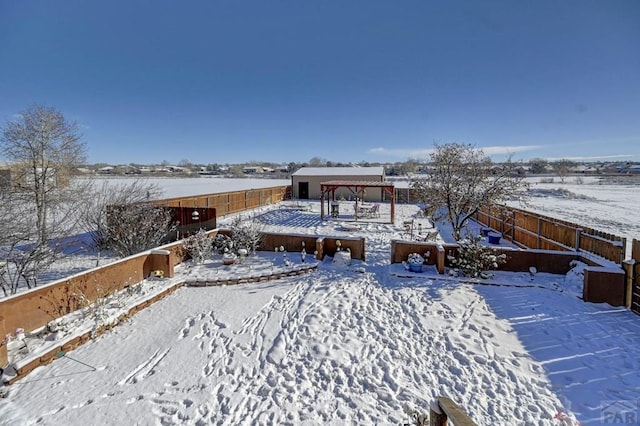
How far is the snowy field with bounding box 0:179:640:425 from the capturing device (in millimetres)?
3816

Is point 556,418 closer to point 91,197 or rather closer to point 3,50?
point 91,197

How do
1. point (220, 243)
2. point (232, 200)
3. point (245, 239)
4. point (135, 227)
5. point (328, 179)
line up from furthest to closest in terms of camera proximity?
point (328, 179)
point (232, 200)
point (220, 243)
point (245, 239)
point (135, 227)

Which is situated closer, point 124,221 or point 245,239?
point 124,221

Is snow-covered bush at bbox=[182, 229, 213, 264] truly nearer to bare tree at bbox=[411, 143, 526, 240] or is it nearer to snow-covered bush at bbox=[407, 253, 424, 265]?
snow-covered bush at bbox=[407, 253, 424, 265]

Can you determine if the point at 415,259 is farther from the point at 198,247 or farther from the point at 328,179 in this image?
the point at 328,179

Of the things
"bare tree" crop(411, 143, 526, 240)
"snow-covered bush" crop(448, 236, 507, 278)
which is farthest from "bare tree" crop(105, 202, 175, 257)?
"bare tree" crop(411, 143, 526, 240)

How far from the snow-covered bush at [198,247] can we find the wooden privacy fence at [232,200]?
4841 millimetres

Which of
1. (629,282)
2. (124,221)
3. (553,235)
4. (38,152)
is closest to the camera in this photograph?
(629,282)

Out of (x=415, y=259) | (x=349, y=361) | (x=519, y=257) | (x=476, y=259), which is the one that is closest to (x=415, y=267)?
(x=415, y=259)

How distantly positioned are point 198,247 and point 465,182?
9.48m

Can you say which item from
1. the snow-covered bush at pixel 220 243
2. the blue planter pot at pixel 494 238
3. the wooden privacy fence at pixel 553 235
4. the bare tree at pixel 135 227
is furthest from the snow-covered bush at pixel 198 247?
the wooden privacy fence at pixel 553 235

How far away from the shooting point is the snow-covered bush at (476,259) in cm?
834

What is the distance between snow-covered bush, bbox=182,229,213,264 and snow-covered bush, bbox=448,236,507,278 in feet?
24.5

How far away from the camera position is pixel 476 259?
27.6 feet
